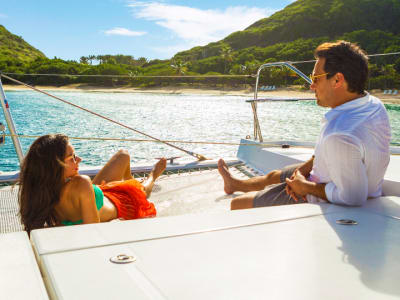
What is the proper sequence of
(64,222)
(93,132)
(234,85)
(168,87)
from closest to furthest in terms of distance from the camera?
(64,222) < (93,132) < (234,85) < (168,87)

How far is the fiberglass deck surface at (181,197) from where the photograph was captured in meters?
2.20

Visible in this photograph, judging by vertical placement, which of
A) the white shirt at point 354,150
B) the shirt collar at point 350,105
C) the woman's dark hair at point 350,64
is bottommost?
the white shirt at point 354,150

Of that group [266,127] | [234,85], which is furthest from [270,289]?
[234,85]

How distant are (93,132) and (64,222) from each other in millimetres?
14814

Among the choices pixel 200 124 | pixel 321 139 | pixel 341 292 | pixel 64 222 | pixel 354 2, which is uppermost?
pixel 354 2

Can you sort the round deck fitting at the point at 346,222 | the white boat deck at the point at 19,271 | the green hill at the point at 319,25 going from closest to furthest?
the white boat deck at the point at 19,271 < the round deck fitting at the point at 346,222 < the green hill at the point at 319,25

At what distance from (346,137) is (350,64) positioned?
0.30 metres

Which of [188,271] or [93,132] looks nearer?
[188,271]

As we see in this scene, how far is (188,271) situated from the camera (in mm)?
768

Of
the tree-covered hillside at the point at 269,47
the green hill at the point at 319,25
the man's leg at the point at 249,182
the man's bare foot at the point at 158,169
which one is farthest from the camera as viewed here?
the green hill at the point at 319,25

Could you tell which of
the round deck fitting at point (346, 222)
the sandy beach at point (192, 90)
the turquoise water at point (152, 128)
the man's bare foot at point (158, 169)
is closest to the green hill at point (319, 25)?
the sandy beach at point (192, 90)

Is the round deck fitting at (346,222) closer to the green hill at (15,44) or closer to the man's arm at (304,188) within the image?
the man's arm at (304,188)

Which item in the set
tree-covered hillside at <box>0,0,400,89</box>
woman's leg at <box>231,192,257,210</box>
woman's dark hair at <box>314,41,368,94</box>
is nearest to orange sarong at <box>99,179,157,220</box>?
woman's leg at <box>231,192,257,210</box>

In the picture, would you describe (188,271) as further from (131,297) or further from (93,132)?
(93,132)
